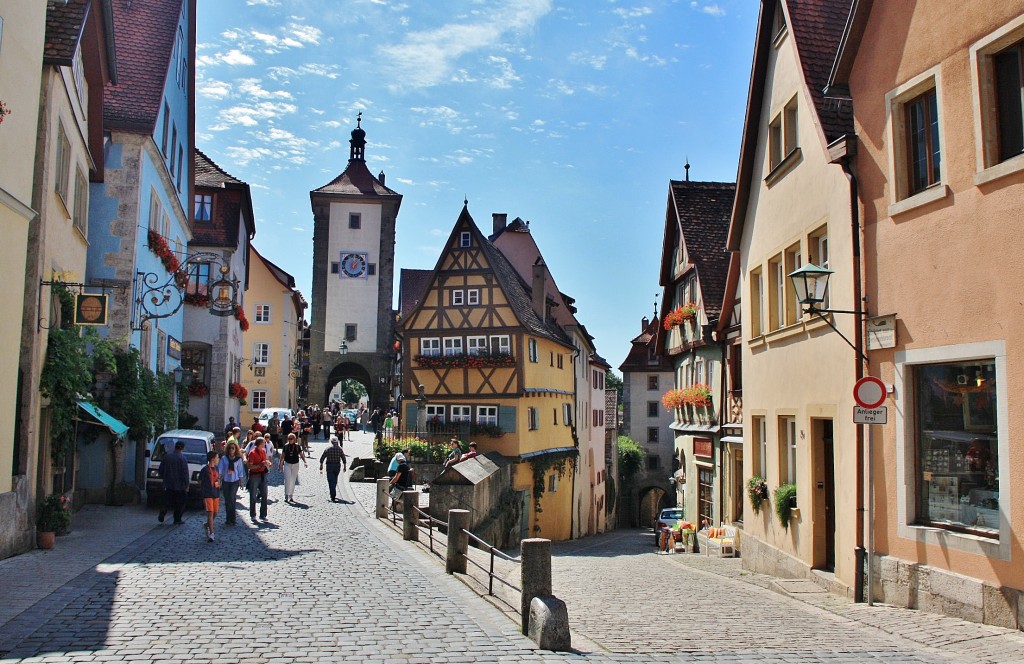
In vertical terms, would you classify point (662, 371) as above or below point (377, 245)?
below

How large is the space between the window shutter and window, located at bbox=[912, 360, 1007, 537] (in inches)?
949

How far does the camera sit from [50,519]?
13.7 metres

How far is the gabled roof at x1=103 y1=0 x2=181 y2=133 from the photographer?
2145cm

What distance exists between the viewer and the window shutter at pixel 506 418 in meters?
34.2

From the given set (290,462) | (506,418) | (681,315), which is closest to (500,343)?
(506,418)

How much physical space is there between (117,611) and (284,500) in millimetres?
12982

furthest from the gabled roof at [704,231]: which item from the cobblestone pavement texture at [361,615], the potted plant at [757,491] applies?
the cobblestone pavement texture at [361,615]

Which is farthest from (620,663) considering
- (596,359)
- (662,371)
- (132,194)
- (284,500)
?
(662,371)

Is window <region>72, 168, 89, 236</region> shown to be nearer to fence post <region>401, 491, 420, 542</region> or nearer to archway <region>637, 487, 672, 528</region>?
fence post <region>401, 491, 420, 542</region>

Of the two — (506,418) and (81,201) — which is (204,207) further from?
(81,201)

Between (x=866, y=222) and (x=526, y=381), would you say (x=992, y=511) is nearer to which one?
(x=866, y=222)

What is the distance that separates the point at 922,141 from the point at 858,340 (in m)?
2.57

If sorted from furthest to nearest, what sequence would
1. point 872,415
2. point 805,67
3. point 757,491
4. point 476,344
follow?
point 476,344
point 757,491
point 805,67
point 872,415

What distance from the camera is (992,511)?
373 inches
